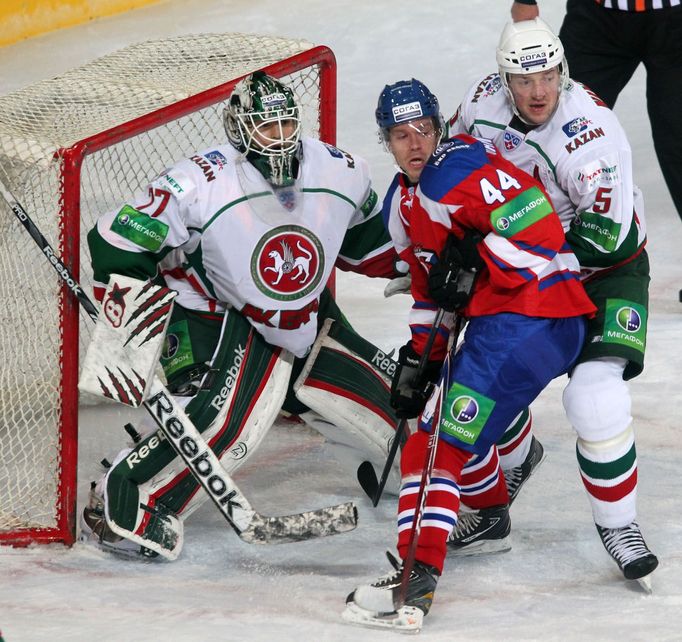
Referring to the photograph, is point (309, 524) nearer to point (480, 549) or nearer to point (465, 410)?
point (480, 549)

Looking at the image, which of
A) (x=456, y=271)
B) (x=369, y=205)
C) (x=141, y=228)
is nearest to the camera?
(x=456, y=271)

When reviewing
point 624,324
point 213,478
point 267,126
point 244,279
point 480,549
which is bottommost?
point 480,549

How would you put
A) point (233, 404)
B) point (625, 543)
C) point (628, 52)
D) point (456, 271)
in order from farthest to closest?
point (628, 52)
point (233, 404)
point (625, 543)
point (456, 271)

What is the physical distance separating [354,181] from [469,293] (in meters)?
0.56

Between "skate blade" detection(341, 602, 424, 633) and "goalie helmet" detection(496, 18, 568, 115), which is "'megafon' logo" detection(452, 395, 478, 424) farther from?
"goalie helmet" detection(496, 18, 568, 115)

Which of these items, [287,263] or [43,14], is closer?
[287,263]

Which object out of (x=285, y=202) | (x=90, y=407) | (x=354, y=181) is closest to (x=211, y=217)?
(x=285, y=202)

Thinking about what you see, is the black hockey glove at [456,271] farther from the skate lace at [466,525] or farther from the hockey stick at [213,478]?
the hockey stick at [213,478]

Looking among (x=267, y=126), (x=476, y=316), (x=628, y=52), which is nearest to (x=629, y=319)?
(x=476, y=316)

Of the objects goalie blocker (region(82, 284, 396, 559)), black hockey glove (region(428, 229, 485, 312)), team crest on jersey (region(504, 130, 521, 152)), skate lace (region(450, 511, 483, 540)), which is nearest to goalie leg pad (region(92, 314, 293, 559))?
goalie blocker (region(82, 284, 396, 559))

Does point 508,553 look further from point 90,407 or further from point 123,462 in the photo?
point 90,407

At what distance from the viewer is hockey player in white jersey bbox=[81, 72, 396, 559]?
3.15 meters

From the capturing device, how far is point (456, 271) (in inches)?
114

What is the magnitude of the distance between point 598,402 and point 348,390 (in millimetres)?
765
